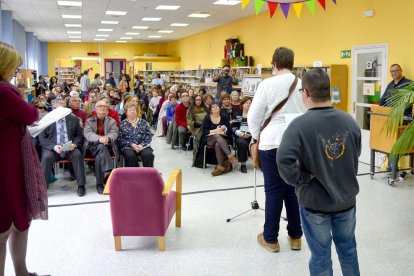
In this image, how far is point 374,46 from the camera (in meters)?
7.56

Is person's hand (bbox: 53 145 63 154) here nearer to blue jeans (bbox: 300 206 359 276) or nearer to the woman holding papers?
the woman holding papers

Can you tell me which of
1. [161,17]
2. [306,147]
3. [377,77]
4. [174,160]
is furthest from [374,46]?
[161,17]

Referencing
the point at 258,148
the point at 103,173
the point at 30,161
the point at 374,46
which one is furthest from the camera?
the point at 374,46

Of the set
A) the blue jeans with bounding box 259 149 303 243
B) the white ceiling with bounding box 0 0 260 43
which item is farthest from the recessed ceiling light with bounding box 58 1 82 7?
the blue jeans with bounding box 259 149 303 243

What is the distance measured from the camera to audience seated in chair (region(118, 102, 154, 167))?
228 inches

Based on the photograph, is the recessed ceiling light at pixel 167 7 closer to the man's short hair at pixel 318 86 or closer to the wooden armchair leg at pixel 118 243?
the wooden armchair leg at pixel 118 243

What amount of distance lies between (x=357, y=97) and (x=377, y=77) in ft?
2.19

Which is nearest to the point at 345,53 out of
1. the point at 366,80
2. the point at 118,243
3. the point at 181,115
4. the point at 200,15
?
the point at 366,80

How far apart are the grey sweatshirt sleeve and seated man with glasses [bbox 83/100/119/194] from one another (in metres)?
3.78

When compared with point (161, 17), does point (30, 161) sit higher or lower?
lower

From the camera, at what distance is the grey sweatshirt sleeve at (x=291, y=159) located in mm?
2131

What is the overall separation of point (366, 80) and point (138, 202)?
5.96m

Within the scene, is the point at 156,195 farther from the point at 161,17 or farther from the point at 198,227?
the point at 161,17

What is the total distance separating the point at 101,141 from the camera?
5.61 meters
